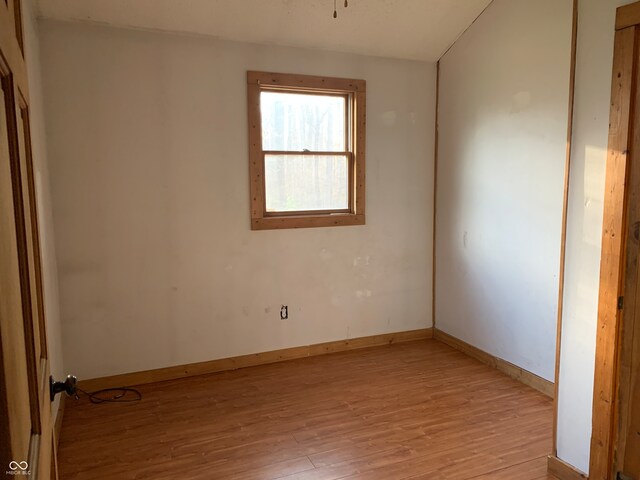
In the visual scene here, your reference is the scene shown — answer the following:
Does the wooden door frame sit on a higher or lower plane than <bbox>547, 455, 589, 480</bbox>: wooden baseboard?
higher

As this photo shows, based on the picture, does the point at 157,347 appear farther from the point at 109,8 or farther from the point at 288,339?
the point at 109,8

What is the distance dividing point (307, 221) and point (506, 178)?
1.61m

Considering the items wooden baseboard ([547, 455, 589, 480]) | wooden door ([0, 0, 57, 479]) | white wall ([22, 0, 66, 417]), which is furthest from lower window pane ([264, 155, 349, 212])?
wooden door ([0, 0, 57, 479])

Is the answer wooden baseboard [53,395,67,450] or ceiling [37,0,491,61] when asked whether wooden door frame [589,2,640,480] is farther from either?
wooden baseboard [53,395,67,450]

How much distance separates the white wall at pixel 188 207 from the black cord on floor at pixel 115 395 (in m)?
0.14

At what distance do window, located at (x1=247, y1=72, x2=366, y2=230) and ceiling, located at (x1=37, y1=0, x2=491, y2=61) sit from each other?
30cm

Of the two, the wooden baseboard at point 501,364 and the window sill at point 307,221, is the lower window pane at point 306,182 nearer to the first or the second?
the window sill at point 307,221

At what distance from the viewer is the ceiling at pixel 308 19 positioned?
312 cm

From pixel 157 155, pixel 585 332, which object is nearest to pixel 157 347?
pixel 157 155

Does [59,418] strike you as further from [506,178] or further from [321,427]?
[506,178]

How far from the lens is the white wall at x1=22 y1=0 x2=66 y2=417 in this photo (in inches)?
102

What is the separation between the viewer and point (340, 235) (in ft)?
13.4

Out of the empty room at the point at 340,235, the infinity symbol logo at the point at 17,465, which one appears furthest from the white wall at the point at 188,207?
the infinity symbol logo at the point at 17,465

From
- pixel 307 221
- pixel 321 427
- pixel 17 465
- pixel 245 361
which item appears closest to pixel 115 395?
pixel 245 361
